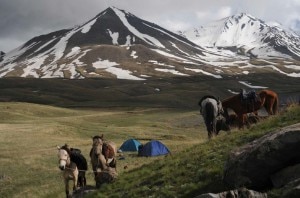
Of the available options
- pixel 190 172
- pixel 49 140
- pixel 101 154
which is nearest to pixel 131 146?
pixel 49 140

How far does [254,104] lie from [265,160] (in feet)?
41.4

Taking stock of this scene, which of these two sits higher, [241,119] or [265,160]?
[241,119]

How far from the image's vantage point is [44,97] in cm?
16612

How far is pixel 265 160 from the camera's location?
1428 centimetres

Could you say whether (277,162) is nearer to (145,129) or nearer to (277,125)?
(277,125)

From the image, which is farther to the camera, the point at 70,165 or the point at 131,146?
the point at 131,146

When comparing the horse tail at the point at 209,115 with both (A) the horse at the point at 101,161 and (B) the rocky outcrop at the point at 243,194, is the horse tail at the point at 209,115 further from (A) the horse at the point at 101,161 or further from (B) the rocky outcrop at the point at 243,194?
(B) the rocky outcrop at the point at 243,194

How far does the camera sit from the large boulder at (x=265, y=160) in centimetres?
1391

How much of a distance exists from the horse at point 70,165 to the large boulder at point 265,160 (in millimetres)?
8699

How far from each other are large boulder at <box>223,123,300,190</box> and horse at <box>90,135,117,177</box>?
817 cm

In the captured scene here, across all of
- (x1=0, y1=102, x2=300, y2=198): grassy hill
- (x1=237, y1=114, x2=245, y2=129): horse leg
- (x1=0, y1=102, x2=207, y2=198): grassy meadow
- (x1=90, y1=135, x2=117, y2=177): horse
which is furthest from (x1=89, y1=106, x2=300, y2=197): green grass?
(x1=237, y1=114, x2=245, y2=129): horse leg

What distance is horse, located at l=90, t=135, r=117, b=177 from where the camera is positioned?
71.3 ft

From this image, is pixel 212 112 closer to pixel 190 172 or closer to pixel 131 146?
pixel 190 172

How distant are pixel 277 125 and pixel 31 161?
2609 cm
